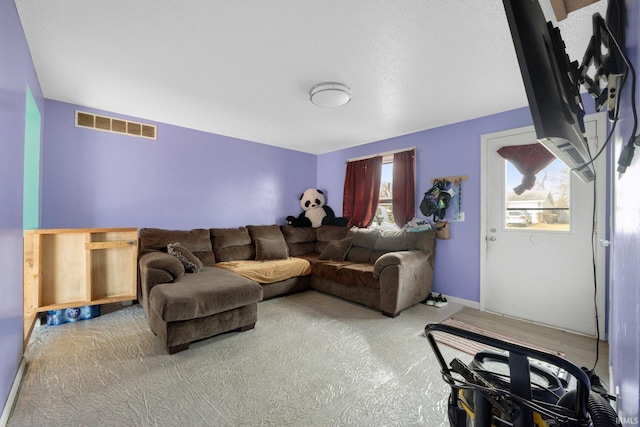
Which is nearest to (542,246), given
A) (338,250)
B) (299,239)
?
(338,250)

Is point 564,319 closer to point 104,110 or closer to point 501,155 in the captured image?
point 501,155

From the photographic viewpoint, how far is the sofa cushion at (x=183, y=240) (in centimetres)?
324

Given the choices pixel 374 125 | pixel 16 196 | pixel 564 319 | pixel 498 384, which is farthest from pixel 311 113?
pixel 564 319

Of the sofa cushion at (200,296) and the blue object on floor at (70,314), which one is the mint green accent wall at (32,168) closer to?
the blue object on floor at (70,314)

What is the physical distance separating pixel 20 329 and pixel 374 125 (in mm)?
3950

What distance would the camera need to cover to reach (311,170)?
5.47m

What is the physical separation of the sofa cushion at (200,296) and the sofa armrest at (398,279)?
1.36m

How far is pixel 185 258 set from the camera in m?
3.06

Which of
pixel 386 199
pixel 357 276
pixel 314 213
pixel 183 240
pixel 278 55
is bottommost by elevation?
pixel 357 276

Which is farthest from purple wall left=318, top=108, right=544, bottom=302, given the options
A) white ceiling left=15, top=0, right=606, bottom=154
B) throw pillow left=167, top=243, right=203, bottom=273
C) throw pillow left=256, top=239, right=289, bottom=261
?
throw pillow left=167, top=243, right=203, bottom=273

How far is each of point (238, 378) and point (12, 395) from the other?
128 cm

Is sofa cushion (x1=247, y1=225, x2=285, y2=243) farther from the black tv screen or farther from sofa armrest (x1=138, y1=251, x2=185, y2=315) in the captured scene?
the black tv screen

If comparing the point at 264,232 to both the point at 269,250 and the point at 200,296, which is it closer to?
the point at 269,250

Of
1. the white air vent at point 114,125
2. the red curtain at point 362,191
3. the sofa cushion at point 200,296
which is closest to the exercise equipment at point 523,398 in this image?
the sofa cushion at point 200,296
